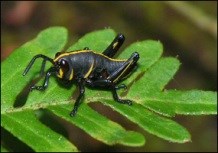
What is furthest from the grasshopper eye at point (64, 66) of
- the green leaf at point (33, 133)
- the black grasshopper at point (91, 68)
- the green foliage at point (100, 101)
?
the green leaf at point (33, 133)

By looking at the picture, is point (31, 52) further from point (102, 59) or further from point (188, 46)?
point (188, 46)

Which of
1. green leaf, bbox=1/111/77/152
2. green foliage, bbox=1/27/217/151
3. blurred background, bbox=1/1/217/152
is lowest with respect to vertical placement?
blurred background, bbox=1/1/217/152

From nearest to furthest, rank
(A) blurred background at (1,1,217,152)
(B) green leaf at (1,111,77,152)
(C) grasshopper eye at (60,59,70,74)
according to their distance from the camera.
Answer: (B) green leaf at (1,111,77,152)
(C) grasshopper eye at (60,59,70,74)
(A) blurred background at (1,1,217,152)

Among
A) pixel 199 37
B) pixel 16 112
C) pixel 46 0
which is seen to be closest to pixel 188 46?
pixel 199 37

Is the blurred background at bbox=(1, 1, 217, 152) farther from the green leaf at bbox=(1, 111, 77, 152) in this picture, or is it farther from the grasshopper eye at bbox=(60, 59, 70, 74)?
the green leaf at bbox=(1, 111, 77, 152)

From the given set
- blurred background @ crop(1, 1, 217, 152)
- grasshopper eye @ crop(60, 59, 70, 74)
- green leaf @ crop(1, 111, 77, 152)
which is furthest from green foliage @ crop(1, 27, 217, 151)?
blurred background @ crop(1, 1, 217, 152)

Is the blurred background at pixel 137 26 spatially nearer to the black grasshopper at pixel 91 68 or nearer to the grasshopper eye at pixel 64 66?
the black grasshopper at pixel 91 68
